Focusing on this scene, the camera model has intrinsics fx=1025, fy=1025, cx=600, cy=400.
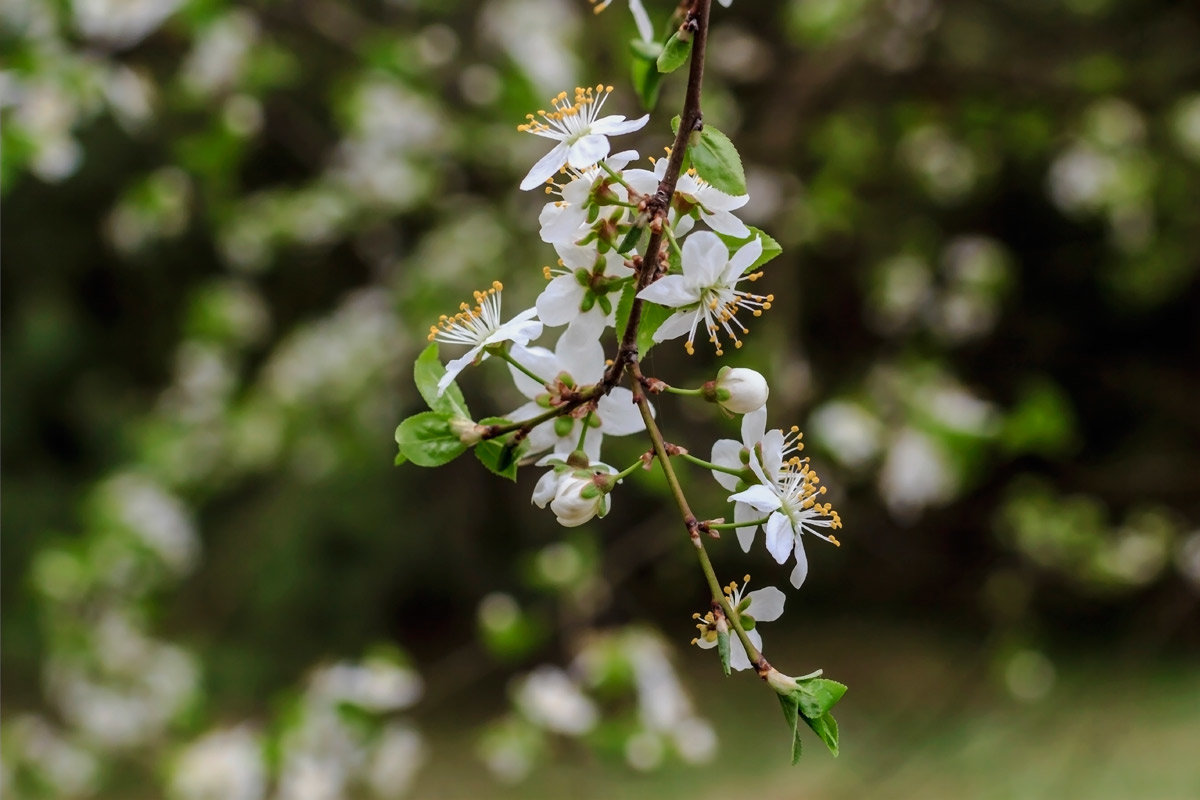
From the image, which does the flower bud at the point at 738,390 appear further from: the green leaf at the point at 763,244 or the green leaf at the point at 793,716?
the green leaf at the point at 793,716

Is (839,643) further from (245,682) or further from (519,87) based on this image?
(519,87)

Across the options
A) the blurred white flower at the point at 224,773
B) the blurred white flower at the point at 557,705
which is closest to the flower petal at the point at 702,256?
the blurred white flower at the point at 557,705

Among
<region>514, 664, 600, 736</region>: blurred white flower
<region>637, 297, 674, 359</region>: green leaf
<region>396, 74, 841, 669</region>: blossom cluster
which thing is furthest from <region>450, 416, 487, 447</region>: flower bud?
<region>514, 664, 600, 736</region>: blurred white flower

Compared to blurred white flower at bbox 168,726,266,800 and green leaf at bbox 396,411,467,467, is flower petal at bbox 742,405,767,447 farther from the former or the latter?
blurred white flower at bbox 168,726,266,800

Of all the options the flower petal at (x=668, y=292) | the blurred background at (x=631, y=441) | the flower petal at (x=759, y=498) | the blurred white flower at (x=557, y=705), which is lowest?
the flower petal at (x=759, y=498)

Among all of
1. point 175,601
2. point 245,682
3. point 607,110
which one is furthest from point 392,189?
point 245,682
